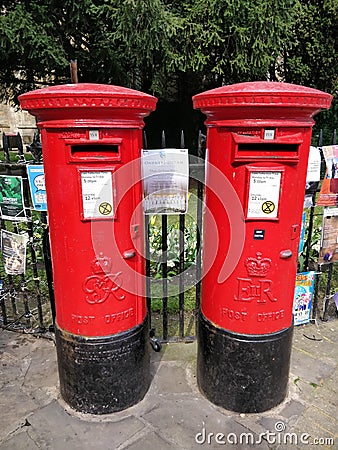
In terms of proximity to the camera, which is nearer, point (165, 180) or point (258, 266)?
Result: point (258, 266)

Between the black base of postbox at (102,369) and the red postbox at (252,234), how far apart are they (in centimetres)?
46

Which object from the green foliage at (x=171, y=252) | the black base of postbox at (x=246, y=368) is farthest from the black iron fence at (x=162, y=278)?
the black base of postbox at (x=246, y=368)

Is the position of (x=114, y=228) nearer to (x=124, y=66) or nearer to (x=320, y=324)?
(x=320, y=324)

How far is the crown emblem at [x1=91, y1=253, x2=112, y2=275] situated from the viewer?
6.79 ft

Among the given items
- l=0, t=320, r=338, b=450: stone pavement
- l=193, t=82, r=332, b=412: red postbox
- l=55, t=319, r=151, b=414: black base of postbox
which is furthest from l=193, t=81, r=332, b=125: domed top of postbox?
l=0, t=320, r=338, b=450: stone pavement

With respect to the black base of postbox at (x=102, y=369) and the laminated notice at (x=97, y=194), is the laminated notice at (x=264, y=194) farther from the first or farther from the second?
the black base of postbox at (x=102, y=369)

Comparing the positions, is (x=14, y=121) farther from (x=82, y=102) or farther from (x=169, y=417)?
(x=169, y=417)

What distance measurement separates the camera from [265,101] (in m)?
1.77

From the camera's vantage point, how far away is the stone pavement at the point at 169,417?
2.13 metres

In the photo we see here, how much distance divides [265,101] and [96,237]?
1124 mm

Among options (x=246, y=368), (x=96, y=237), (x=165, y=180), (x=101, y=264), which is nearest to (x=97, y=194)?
(x=96, y=237)

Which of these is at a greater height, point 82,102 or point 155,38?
point 155,38

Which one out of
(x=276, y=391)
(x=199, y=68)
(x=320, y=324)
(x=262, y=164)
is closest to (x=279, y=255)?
(x=262, y=164)

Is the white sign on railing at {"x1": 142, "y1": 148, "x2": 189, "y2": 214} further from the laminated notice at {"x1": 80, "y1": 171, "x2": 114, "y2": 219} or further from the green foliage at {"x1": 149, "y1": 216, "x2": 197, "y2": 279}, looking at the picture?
the green foliage at {"x1": 149, "y1": 216, "x2": 197, "y2": 279}
